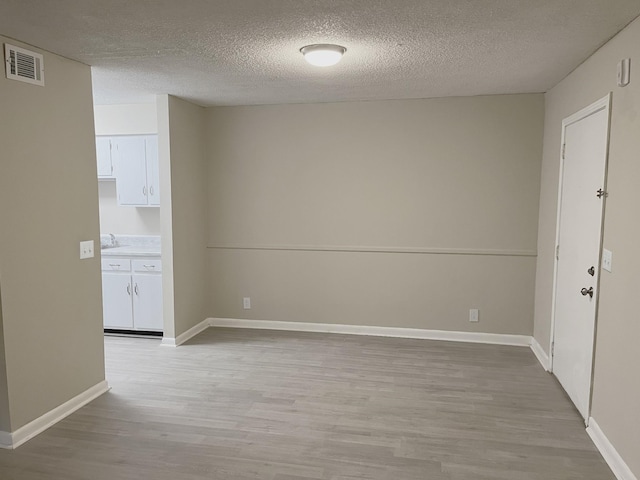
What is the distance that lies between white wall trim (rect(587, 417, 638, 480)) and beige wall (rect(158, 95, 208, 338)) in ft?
11.7

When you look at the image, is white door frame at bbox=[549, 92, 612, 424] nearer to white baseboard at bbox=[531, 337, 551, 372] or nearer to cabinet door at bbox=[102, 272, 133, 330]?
white baseboard at bbox=[531, 337, 551, 372]

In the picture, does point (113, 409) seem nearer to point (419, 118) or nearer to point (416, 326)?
point (416, 326)

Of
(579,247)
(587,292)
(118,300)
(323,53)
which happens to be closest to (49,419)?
(118,300)

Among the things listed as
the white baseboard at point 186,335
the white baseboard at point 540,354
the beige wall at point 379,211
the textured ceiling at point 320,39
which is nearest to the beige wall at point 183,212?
the white baseboard at point 186,335

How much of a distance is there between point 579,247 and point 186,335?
3.64 m

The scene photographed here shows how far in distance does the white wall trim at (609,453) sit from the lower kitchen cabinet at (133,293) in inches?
152

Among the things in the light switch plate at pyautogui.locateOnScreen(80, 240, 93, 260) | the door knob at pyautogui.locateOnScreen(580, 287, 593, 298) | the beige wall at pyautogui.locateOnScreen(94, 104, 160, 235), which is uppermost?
the beige wall at pyautogui.locateOnScreen(94, 104, 160, 235)

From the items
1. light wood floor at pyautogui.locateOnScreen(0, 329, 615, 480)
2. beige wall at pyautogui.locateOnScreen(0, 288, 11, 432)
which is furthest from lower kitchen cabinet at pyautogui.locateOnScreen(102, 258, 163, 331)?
beige wall at pyautogui.locateOnScreen(0, 288, 11, 432)

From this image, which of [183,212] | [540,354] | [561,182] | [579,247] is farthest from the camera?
[183,212]

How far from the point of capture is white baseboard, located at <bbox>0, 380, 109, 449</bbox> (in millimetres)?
2871

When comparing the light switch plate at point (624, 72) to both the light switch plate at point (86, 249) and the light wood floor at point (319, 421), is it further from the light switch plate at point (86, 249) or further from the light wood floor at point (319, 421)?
the light switch plate at point (86, 249)

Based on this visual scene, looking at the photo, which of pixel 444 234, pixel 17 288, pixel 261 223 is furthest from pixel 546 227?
pixel 17 288

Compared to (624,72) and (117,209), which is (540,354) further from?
(117,209)

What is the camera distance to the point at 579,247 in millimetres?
3303
